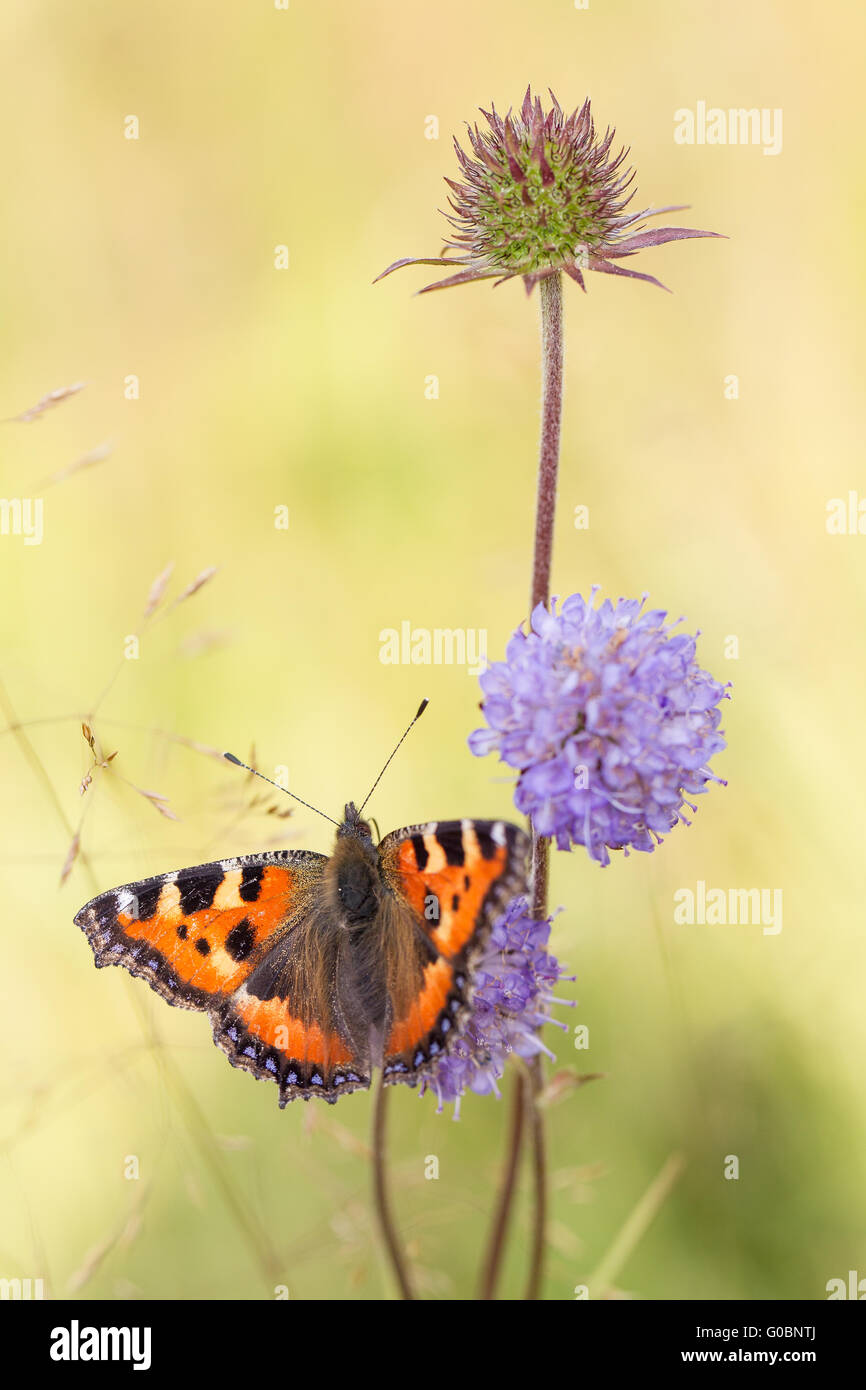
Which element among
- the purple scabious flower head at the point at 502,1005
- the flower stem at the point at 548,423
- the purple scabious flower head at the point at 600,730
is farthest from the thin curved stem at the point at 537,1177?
the flower stem at the point at 548,423

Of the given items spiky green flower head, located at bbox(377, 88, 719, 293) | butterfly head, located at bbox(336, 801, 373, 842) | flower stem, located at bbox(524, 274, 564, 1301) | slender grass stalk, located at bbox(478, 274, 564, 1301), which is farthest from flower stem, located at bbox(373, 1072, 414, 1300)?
spiky green flower head, located at bbox(377, 88, 719, 293)

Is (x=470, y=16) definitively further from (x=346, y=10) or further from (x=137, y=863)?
(x=137, y=863)

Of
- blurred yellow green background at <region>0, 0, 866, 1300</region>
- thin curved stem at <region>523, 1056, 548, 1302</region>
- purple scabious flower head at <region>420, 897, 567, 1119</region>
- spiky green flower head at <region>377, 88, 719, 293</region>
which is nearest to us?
purple scabious flower head at <region>420, 897, 567, 1119</region>

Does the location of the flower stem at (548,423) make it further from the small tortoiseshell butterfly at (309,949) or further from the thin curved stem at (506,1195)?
the thin curved stem at (506,1195)

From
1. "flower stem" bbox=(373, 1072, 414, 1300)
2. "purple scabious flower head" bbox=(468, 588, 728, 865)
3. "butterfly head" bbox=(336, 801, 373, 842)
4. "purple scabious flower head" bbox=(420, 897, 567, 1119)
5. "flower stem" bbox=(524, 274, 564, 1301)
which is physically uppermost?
"flower stem" bbox=(524, 274, 564, 1301)

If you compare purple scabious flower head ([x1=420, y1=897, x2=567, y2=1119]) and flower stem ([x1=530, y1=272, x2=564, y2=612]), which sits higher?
flower stem ([x1=530, y1=272, x2=564, y2=612])

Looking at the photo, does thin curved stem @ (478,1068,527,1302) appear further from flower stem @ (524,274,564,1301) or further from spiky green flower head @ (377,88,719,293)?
spiky green flower head @ (377,88,719,293)

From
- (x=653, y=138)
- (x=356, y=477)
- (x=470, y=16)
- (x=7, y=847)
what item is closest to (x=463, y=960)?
(x=7, y=847)

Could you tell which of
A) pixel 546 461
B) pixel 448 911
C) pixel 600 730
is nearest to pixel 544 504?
pixel 546 461
